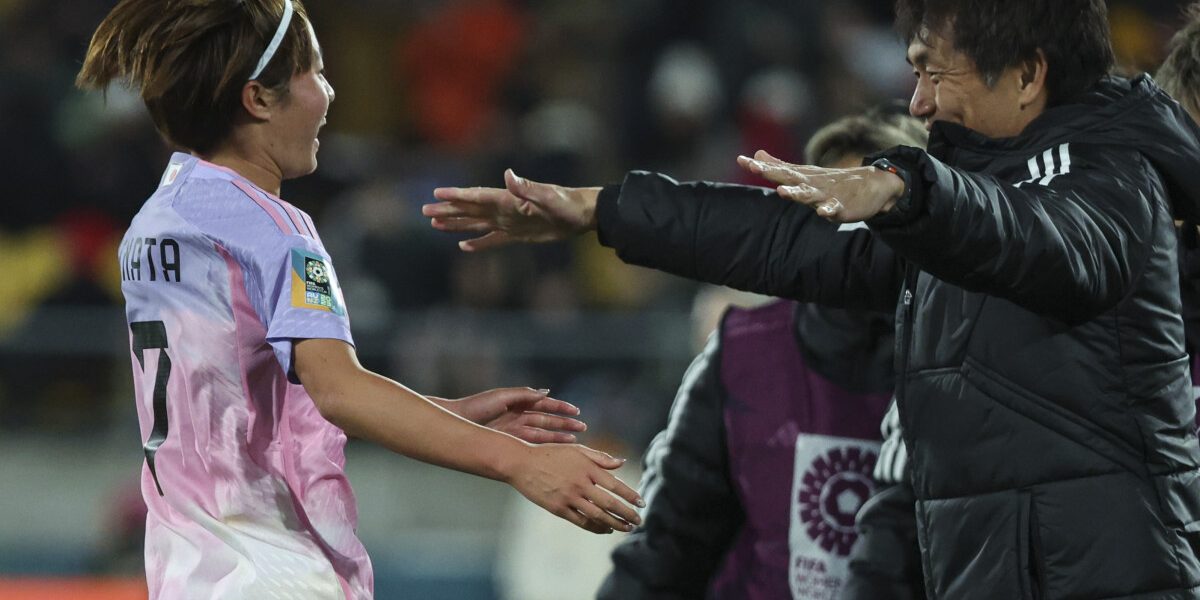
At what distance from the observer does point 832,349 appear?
10.3 ft

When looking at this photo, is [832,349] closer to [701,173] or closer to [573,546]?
[573,546]

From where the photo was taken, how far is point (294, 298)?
7.29ft

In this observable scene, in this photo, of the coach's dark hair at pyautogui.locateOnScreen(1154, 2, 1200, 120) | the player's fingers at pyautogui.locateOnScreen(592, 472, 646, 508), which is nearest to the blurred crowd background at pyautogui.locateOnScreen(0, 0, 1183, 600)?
the coach's dark hair at pyautogui.locateOnScreen(1154, 2, 1200, 120)

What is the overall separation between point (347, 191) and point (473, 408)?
6143mm

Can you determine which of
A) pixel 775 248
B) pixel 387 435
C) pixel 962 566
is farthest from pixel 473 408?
pixel 962 566

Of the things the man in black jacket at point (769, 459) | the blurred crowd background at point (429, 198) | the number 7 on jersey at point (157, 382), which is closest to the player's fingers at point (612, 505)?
the number 7 on jersey at point (157, 382)

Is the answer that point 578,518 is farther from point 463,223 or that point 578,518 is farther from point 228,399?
point 463,223

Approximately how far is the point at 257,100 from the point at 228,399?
1.53 feet

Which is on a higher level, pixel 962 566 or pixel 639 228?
pixel 639 228

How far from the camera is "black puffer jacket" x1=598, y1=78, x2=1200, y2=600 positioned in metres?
2.16

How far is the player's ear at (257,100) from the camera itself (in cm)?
240

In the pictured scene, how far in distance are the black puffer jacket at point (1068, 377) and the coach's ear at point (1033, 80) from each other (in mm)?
57

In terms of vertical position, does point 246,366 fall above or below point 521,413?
above

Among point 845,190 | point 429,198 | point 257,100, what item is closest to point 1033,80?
point 845,190
